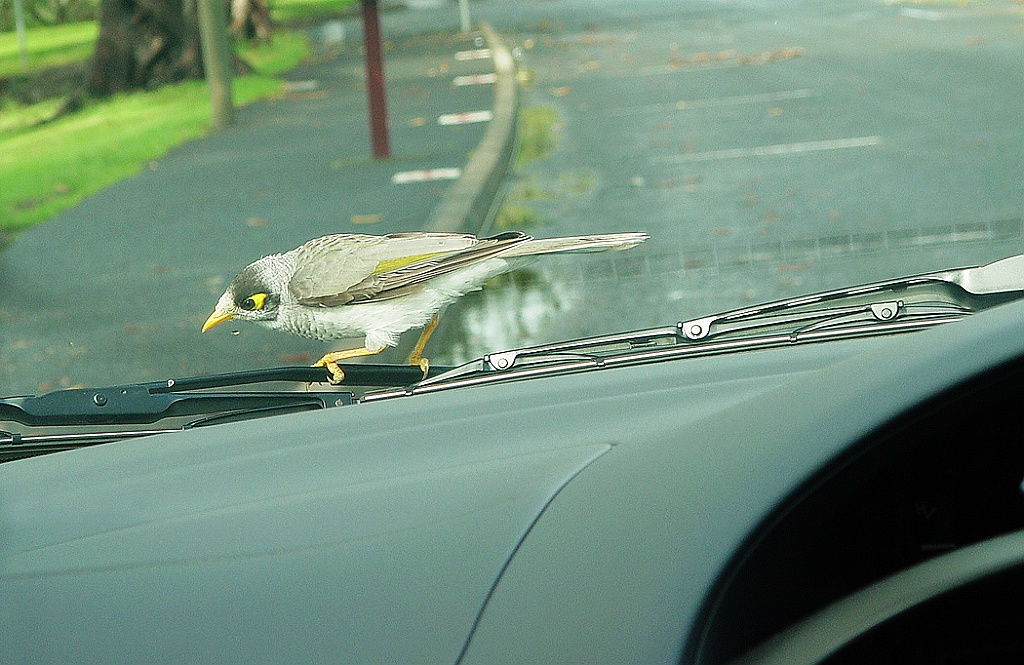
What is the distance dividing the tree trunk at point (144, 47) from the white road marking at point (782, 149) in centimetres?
892

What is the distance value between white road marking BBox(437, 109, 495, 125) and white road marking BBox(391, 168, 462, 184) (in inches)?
138

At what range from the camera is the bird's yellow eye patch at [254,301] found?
2332mm

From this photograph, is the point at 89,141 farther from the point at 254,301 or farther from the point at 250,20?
the point at 250,20

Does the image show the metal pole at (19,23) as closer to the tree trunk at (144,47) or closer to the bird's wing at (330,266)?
the bird's wing at (330,266)

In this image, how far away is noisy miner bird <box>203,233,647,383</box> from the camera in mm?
2363

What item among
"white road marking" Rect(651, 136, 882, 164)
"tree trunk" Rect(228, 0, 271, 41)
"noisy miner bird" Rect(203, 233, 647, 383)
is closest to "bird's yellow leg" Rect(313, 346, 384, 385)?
"noisy miner bird" Rect(203, 233, 647, 383)

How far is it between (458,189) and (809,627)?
23.9ft

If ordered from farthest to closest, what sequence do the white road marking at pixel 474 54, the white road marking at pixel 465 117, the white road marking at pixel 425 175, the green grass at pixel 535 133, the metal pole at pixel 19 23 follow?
→ the white road marking at pixel 474 54 < the white road marking at pixel 465 117 < the green grass at pixel 535 133 < the white road marking at pixel 425 175 < the metal pole at pixel 19 23

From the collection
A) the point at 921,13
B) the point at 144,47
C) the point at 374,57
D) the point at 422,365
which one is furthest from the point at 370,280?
the point at 921,13

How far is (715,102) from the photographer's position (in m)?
13.9

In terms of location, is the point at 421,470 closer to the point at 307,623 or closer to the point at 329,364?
the point at 307,623

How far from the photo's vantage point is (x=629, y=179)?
9.78 m

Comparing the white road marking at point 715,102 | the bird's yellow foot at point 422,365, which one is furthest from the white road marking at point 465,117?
the bird's yellow foot at point 422,365

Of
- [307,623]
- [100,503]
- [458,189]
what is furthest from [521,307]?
[307,623]
